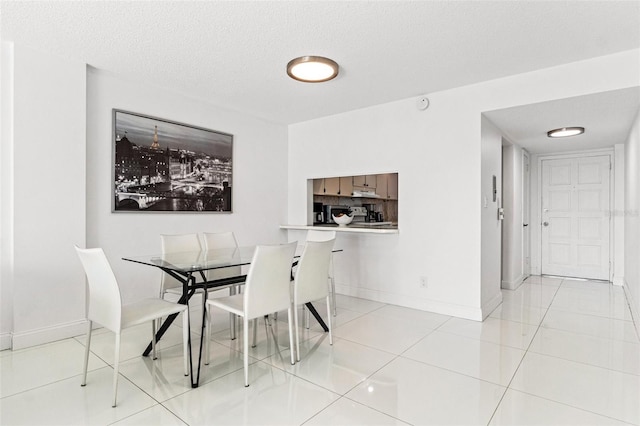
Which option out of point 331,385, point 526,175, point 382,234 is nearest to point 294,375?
point 331,385

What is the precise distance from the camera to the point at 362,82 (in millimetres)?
3459

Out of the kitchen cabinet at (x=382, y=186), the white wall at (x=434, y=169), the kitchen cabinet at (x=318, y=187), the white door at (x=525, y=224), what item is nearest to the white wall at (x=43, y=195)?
the white wall at (x=434, y=169)

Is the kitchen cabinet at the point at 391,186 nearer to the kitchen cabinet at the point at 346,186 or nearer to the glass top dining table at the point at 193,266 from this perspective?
the kitchen cabinet at the point at 346,186

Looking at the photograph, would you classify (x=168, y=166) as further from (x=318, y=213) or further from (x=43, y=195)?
(x=318, y=213)

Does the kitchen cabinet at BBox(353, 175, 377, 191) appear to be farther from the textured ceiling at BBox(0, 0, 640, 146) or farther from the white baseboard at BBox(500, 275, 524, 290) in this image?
the textured ceiling at BBox(0, 0, 640, 146)

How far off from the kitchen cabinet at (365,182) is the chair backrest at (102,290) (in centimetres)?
486

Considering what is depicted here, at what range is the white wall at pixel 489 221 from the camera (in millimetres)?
3582

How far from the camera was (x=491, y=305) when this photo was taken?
381 cm

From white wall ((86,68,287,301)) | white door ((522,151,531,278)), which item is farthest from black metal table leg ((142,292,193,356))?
white door ((522,151,531,278))

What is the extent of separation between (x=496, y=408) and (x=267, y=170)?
3785 millimetres

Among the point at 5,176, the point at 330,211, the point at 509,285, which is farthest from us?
the point at 330,211

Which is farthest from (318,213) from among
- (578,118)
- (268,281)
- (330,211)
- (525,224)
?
(578,118)

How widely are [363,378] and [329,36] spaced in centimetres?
240

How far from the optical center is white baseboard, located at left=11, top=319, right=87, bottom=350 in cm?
274
